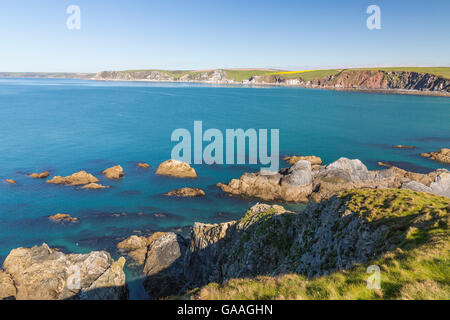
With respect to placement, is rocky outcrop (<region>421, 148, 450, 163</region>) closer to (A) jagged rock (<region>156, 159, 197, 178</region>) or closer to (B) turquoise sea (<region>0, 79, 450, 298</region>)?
(B) turquoise sea (<region>0, 79, 450, 298</region>)

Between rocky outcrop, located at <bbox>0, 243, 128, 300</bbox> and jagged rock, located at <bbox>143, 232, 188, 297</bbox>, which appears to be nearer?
rocky outcrop, located at <bbox>0, 243, 128, 300</bbox>

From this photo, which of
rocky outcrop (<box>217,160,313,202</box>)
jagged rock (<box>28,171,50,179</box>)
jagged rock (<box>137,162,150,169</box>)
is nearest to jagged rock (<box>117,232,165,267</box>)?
rocky outcrop (<box>217,160,313,202</box>)

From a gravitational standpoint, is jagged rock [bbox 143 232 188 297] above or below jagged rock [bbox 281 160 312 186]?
below

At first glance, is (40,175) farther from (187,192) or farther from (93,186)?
(187,192)
